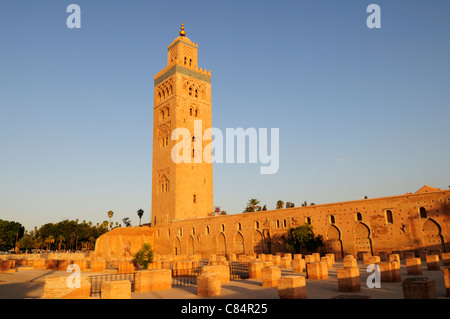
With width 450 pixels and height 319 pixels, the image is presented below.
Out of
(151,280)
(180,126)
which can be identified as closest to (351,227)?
(151,280)

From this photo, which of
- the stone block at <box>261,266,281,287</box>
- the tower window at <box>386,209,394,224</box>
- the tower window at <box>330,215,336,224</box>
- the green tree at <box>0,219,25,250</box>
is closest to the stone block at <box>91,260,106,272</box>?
the stone block at <box>261,266,281,287</box>

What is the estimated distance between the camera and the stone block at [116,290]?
8.39 m

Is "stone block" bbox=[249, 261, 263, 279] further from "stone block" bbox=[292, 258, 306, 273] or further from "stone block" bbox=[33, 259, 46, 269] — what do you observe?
"stone block" bbox=[33, 259, 46, 269]

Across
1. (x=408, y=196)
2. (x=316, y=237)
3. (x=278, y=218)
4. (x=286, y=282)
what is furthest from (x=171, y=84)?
(x=286, y=282)

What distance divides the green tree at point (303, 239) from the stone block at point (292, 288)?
46.7ft

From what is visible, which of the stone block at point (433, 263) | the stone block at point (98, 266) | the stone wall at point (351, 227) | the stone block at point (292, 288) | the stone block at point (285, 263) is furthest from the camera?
the stone block at point (98, 266)

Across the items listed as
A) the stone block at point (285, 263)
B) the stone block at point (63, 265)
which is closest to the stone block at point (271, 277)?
the stone block at point (285, 263)

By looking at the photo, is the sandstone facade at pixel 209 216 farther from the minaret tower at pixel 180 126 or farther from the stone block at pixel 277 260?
the stone block at pixel 277 260

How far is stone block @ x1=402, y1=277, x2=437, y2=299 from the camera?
6.95 metres

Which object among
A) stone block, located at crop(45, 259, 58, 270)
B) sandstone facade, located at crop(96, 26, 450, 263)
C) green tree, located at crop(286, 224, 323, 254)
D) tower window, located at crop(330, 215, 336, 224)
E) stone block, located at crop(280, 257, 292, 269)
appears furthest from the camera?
stone block, located at crop(45, 259, 58, 270)

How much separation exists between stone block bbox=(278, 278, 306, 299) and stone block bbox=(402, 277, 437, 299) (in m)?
2.40

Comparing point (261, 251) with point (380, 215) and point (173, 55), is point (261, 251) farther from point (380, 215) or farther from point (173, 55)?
point (173, 55)

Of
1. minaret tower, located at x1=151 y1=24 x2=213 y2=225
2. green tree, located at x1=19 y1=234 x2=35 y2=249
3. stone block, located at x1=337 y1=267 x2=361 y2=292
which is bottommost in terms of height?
green tree, located at x1=19 y1=234 x2=35 y2=249

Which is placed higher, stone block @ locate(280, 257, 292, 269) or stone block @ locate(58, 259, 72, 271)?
stone block @ locate(280, 257, 292, 269)
